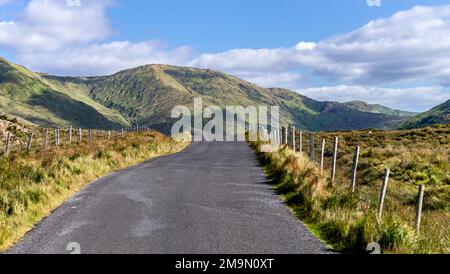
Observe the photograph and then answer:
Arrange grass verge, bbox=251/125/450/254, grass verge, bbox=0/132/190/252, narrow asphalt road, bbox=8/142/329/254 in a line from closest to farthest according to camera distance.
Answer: grass verge, bbox=251/125/450/254, narrow asphalt road, bbox=8/142/329/254, grass verge, bbox=0/132/190/252

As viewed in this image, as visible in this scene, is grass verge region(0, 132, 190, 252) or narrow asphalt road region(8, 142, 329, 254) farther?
grass verge region(0, 132, 190, 252)

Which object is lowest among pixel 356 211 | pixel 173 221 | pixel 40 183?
pixel 173 221

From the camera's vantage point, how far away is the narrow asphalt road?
8.34 metres

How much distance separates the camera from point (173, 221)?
10305 mm

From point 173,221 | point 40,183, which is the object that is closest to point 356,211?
point 173,221

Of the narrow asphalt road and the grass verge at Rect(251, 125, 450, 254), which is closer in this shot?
the grass verge at Rect(251, 125, 450, 254)

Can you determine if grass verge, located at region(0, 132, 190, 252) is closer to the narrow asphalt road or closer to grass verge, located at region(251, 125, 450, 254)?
the narrow asphalt road

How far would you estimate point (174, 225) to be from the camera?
9930 millimetres

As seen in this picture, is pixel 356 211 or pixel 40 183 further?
pixel 40 183

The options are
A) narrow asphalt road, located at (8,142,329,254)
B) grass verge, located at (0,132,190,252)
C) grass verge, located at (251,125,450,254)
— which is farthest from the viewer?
grass verge, located at (0,132,190,252)

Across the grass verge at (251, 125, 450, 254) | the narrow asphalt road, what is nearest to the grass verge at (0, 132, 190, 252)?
the narrow asphalt road

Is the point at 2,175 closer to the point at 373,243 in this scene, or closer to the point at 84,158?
the point at 84,158

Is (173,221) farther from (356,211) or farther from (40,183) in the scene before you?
(40,183)

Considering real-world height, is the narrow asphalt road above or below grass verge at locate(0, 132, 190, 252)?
below
